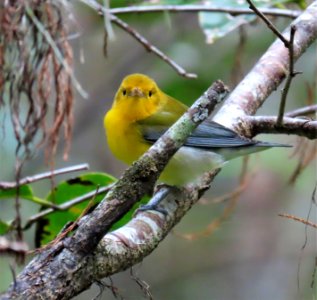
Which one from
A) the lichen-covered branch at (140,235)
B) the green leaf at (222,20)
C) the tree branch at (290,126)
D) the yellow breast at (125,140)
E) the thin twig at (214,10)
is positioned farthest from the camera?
the green leaf at (222,20)

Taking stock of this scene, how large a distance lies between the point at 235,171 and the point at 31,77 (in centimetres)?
226

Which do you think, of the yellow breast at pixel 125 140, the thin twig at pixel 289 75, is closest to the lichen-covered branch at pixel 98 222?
the thin twig at pixel 289 75

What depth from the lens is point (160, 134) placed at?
3.16 m

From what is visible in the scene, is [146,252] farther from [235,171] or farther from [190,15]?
[190,15]

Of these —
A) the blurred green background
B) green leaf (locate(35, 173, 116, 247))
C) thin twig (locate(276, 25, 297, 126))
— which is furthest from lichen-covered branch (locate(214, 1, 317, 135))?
the blurred green background

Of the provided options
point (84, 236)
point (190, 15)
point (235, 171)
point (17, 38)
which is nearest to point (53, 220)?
point (17, 38)

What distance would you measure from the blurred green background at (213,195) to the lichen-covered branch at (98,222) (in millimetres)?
2842

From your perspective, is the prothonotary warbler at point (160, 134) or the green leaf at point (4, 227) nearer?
the green leaf at point (4, 227)

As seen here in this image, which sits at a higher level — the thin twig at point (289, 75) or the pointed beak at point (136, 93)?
the thin twig at point (289, 75)

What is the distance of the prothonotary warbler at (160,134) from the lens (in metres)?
2.94

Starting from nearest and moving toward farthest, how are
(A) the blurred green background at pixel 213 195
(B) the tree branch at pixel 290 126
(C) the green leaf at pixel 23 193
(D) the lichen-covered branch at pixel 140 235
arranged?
(D) the lichen-covered branch at pixel 140 235
(B) the tree branch at pixel 290 126
(C) the green leaf at pixel 23 193
(A) the blurred green background at pixel 213 195

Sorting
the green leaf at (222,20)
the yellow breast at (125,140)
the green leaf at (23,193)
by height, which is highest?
the green leaf at (222,20)

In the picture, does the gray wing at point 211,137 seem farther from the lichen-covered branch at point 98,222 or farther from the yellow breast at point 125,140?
the lichen-covered branch at point 98,222

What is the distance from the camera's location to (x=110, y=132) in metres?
3.27
